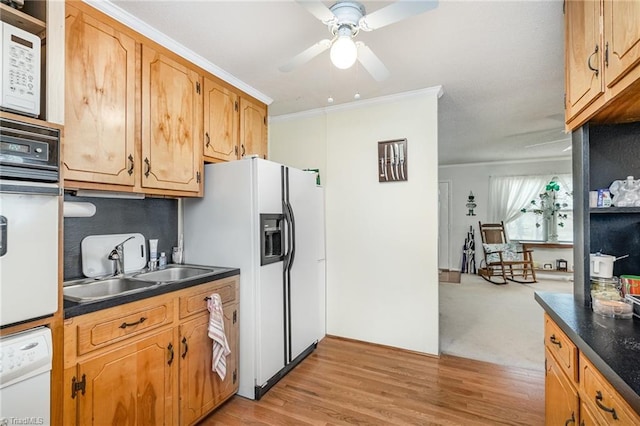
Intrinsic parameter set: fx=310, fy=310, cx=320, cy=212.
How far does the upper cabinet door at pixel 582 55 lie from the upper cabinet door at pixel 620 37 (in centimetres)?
7

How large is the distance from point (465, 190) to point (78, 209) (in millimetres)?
7001

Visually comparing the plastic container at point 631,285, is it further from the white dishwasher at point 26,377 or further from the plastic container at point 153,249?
the plastic container at point 153,249

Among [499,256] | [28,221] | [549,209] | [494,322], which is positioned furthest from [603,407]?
[549,209]

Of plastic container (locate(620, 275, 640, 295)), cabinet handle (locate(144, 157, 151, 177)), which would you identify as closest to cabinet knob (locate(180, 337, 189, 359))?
cabinet handle (locate(144, 157, 151, 177))

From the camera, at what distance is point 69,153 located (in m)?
1.55

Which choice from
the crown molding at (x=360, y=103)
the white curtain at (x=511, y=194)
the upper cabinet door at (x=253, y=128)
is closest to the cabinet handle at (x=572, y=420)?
the crown molding at (x=360, y=103)

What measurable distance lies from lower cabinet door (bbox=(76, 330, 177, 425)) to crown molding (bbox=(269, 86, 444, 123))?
257 centimetres

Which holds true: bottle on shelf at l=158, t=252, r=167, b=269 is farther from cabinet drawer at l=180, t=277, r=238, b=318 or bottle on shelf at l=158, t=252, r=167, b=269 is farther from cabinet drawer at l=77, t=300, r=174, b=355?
cabinet drawer at l=77, t=300, r=174, b=355

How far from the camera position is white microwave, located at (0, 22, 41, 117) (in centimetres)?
114

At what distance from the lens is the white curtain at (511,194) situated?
639 cm

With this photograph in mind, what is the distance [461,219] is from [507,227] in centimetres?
92

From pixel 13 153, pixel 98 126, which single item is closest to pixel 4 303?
pixel 13 153

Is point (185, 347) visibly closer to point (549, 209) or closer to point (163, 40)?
point (163, 40)

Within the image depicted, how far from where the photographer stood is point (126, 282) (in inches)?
78.8
